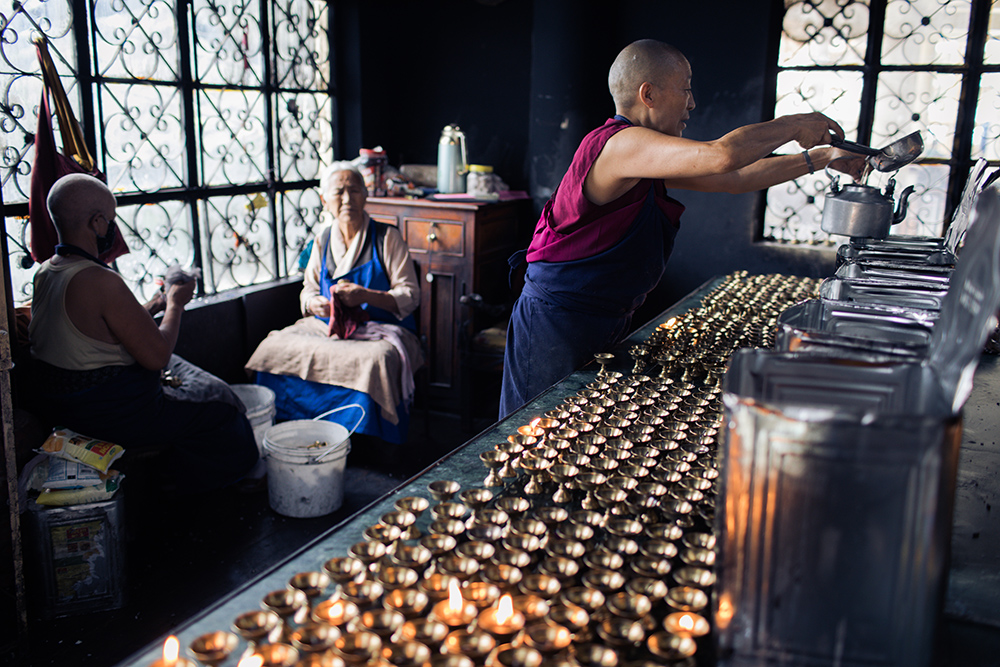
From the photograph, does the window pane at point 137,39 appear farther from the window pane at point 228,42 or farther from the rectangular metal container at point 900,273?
the rectangular metal container at point 900,273

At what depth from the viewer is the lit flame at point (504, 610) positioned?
92 cm

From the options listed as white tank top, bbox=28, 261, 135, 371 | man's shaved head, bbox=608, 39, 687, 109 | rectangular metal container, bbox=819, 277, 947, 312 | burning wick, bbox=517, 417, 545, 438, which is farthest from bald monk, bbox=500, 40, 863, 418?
white tank top, bbox=28, 261, 135, 371

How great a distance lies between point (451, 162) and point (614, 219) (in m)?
2.65

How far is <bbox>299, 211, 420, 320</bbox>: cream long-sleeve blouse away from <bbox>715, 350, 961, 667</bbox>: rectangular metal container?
344 cm

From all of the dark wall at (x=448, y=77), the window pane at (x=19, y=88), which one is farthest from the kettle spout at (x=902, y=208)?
Result: the window pane at (x=19, y=88)

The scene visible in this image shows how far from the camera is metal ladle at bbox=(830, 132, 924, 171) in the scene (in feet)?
7.51

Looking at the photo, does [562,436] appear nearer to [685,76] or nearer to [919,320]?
[919,320]

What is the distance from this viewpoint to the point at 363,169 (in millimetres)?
4832

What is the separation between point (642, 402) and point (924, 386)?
2.42 feet

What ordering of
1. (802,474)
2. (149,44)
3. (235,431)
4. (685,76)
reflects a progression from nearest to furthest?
1. (802,474)
2. (685,76)
3. (235,431)
4. (149,44)

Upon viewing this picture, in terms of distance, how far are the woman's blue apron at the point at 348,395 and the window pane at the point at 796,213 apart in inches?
94.6

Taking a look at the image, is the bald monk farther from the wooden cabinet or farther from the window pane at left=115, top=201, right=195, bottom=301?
the window pane at left=115, top=201, right=195, bottom=301

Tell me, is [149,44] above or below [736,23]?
below

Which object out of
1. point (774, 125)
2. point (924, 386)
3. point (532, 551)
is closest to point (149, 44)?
point (774, 125)
